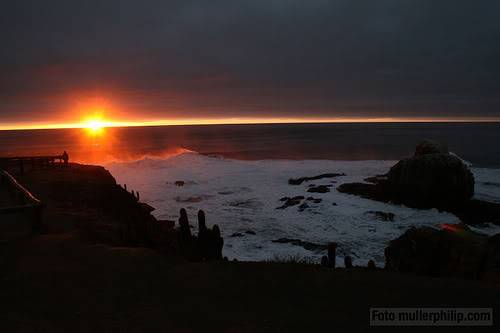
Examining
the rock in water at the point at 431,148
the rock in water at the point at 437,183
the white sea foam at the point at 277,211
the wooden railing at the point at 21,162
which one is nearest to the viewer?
the white sea foam at the point at 277,211

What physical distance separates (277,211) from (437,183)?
45.2 ft

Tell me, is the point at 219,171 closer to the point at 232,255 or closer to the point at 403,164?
the point at 403,164

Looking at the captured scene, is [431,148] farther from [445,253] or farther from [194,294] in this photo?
[194,294]

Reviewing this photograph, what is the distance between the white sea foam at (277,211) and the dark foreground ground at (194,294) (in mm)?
12030

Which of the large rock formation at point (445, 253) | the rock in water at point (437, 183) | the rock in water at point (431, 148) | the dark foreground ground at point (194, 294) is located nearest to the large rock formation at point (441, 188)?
the rock in water at point (437, 183)

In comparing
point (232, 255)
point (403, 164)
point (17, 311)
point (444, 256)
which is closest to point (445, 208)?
point (403, 164)

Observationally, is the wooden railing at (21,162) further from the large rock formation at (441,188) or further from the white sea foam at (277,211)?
the large rock formation at (441,188)

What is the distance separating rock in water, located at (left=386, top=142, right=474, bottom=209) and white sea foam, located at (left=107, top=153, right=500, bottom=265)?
123 cm

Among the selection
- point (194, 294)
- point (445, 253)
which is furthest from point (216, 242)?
point (445, 253)

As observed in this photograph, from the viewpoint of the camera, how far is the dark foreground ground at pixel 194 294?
5.66 m

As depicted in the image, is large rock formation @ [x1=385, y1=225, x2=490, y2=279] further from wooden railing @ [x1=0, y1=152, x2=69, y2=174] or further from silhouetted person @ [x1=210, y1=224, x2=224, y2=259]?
wooden railing @ [x1=0, y1=152, x2=69, y2=174]

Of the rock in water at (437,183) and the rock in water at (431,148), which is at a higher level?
the rock in water at (431,148)

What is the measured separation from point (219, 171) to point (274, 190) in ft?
59.8

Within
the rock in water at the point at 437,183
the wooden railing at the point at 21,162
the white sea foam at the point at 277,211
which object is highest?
the wooden railing at the point at 21,162
